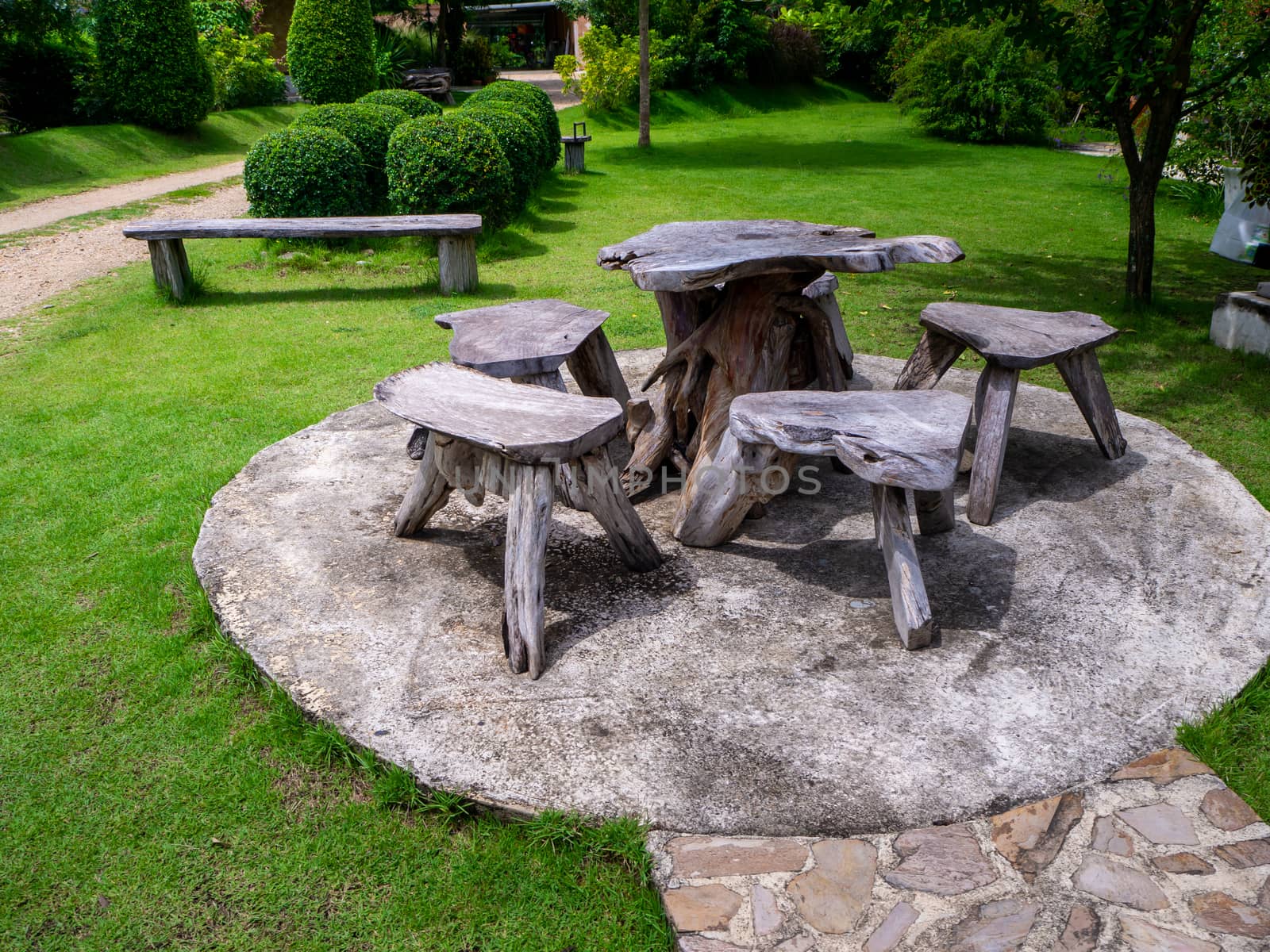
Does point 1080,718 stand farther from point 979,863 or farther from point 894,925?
point 894,925

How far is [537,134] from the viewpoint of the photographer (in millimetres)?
10648

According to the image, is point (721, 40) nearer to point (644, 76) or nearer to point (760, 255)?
point (644, 76)

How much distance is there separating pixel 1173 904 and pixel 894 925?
581mm

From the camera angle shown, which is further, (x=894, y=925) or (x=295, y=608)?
(x=295, y=608)

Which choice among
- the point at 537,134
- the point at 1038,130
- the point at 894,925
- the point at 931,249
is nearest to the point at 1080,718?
the point at 894,925

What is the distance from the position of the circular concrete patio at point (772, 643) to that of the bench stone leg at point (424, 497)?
0.09 m

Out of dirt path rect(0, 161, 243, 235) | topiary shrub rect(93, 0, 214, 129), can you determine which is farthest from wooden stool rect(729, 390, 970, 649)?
topiary shrub rect(93, 0, 214, 129)

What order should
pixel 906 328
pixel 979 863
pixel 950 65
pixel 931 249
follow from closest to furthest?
pixel 979 863 → pixel 931 249 → pixel 906 328 → pixel 950 65

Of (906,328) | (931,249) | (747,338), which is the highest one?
(931,249)

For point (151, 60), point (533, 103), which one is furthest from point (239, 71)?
point (533, 103)

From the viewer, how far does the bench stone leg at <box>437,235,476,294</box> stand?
7.13m

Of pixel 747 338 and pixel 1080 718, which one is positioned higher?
pixel 747 338

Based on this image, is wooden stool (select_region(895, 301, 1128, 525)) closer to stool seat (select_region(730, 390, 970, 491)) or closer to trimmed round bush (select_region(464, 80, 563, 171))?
stool seat (select_region(730, 390, 970, 491))

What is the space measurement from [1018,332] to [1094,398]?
0.45 metres
